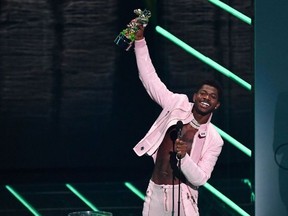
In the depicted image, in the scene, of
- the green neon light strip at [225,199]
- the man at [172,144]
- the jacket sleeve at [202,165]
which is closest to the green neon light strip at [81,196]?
the green neon light strip at [225,199]

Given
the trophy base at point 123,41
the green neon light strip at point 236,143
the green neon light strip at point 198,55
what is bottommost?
the green neon light strip at point 236,143

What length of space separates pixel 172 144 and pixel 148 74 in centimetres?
47

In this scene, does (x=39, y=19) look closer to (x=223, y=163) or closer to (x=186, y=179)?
(x=223, y=163)

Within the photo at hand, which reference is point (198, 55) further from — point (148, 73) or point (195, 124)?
point (195, 124)

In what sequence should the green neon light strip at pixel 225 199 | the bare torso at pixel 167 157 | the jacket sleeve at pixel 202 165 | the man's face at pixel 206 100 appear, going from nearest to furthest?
the jacket sleeve at pixel 202 165
the man's face at pixel 206 100
the bare torso at pixel 167 157
the green neon light strip at pixel 225 199

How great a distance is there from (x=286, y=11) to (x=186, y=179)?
7.91ft

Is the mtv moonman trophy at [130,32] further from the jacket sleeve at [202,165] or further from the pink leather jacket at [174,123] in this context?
the jacket sleeve at [202,165]

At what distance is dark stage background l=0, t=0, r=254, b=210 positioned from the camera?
8.37 metres

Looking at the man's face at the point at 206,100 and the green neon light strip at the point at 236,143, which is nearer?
the man's face at the point at 206,100

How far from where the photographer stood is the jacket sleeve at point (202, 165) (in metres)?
5.49

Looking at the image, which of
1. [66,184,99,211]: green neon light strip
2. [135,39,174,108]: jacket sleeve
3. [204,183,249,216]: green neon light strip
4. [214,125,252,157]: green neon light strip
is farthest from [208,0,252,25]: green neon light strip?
[135,39,174,108]: jacket sleeve

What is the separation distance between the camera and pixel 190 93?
27.7 feet

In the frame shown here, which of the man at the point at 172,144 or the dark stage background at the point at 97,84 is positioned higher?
the dark stage background at the point at 97,84

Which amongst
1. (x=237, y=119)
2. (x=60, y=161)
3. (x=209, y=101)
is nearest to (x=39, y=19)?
(x=60, y=161)
